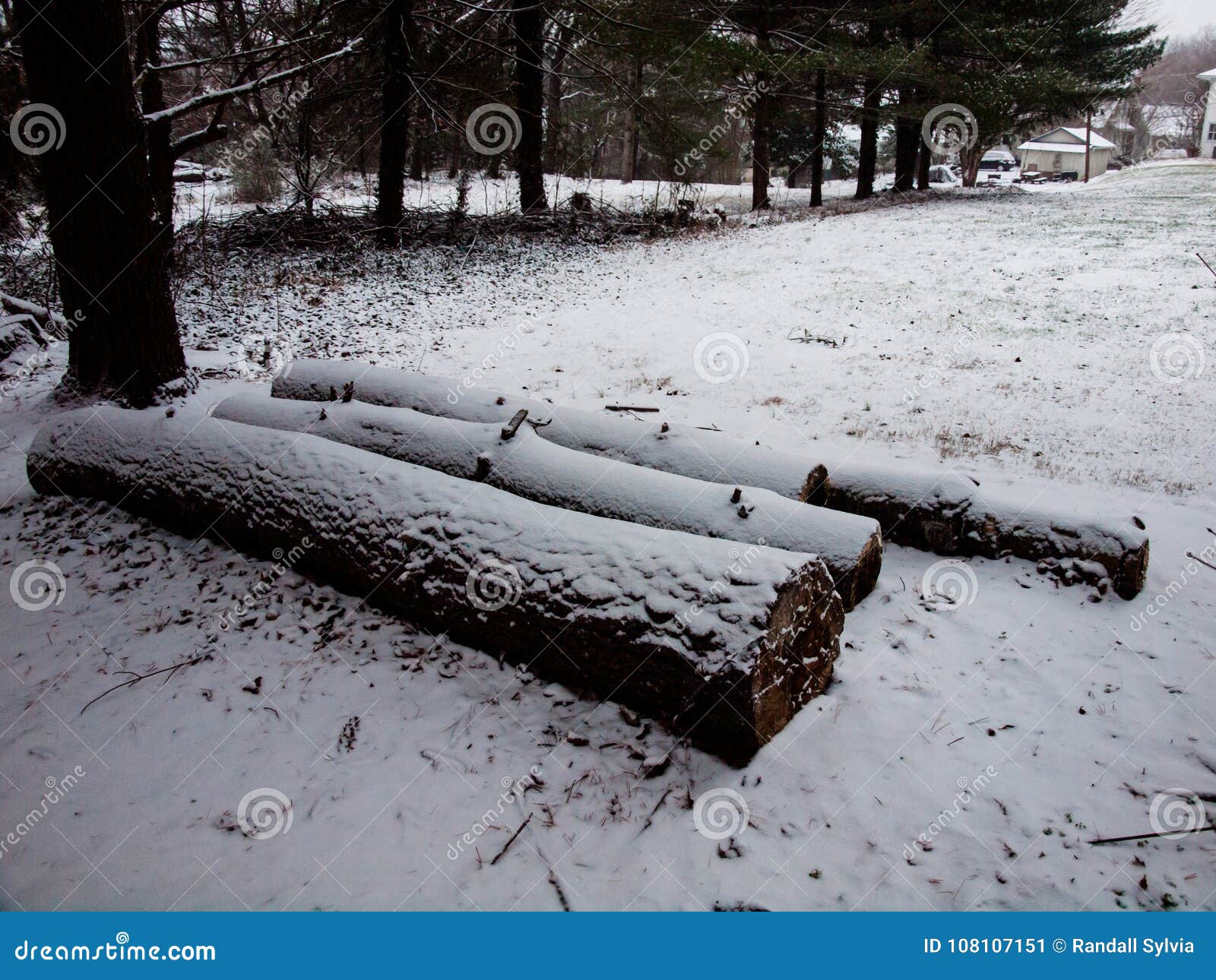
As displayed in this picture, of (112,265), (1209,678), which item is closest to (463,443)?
(112,265)

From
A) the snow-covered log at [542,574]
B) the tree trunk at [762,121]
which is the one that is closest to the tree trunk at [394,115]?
the tree trunk at [762,121]

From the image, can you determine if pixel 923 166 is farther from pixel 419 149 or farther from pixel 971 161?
pixel 419 149

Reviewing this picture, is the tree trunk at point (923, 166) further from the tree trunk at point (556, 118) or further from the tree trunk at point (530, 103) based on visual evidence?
the tree trunk at point (530, 103)

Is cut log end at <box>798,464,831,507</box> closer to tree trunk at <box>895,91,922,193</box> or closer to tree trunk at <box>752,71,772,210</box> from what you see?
tree trunk at <box>752,71,772,210</box>

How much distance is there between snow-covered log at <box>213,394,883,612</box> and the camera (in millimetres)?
3879

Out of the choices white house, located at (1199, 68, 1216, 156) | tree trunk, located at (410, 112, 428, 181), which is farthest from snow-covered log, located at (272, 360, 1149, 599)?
white house, located at (1199, 68, 1216, 156)

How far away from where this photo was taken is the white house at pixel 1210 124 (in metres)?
43.8

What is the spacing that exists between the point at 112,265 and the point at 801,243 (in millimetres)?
13572

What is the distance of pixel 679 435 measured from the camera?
4.75 meters

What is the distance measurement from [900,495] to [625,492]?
2005 mm

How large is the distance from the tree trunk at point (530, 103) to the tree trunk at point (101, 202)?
10000 mm

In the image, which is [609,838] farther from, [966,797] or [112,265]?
[112,265]

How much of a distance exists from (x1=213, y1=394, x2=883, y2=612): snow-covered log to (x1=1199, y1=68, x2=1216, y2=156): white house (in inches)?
2257
